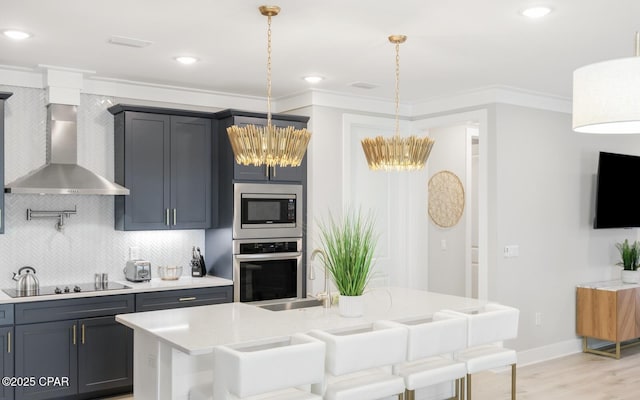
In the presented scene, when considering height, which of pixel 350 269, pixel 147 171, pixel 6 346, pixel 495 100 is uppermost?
pixel 495 100

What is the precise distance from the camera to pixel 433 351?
11.1ft

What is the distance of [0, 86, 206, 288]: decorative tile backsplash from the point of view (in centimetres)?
495

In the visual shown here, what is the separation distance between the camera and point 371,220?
627 centimetres

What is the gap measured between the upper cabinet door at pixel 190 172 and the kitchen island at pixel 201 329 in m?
1.68

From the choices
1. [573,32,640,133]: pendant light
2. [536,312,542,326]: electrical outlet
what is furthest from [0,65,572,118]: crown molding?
[573,32,640,133]: pendant light

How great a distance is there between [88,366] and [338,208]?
103 inches

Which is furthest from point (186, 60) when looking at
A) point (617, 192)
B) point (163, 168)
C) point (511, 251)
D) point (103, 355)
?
point (617, 192)

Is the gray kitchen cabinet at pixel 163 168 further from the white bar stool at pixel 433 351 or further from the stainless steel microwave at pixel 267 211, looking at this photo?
the white bar stool at pixel 433 351

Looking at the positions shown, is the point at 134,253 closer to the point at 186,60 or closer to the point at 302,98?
the point at 186,60

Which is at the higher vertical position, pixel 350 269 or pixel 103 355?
pixel 350 269

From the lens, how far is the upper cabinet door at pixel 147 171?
5.18 metres

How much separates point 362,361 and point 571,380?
3.21 metres

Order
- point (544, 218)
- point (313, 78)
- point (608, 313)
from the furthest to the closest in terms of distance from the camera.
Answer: point (608, 313), point (544, 218), point (313, 78)

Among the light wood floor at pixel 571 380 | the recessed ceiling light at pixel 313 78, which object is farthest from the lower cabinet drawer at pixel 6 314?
the recessed ceiling light at pixel 313 78
